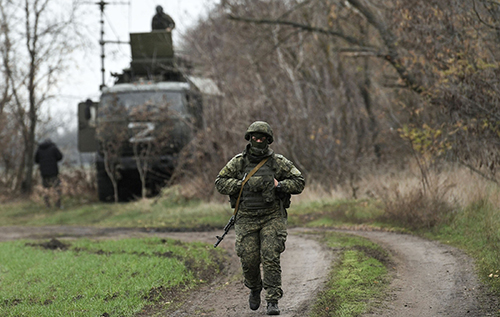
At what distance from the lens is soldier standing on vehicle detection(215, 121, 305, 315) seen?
5953 mm

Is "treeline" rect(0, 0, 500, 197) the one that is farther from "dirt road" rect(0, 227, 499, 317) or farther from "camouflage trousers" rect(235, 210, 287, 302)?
"camouflage trousers" rect(235, 210, 287, 302)

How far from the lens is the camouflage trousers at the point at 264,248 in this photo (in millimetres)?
5941

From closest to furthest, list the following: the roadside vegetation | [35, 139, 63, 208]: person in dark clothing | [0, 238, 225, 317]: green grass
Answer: [0, 238, 225, 317]: green grass < the roadside vegetation < [35, 139, 63, 208]: person in dark clothing

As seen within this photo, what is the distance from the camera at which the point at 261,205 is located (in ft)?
19.8

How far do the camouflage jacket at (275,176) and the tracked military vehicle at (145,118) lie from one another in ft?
39.6

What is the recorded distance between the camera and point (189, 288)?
7.51m

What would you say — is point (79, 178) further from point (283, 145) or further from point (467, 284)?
point (467, 284)

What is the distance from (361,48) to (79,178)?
1134 centimetres

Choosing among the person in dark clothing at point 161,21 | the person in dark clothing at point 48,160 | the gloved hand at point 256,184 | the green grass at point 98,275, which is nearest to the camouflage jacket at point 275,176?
the gloved hand at point 256,184

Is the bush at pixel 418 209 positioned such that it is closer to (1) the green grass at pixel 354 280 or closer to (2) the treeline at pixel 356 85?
(2) the treeline at pixel 356 85

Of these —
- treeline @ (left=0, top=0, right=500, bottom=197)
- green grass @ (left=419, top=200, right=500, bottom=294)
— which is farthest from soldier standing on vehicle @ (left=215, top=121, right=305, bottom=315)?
treeline @ (left=0, top=0, right=500, bottom=197)

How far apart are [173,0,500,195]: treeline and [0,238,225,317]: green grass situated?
5365mm

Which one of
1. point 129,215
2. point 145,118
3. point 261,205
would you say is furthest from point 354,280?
point 145,118

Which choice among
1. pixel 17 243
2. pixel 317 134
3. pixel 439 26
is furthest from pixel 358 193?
pixel 17 243
